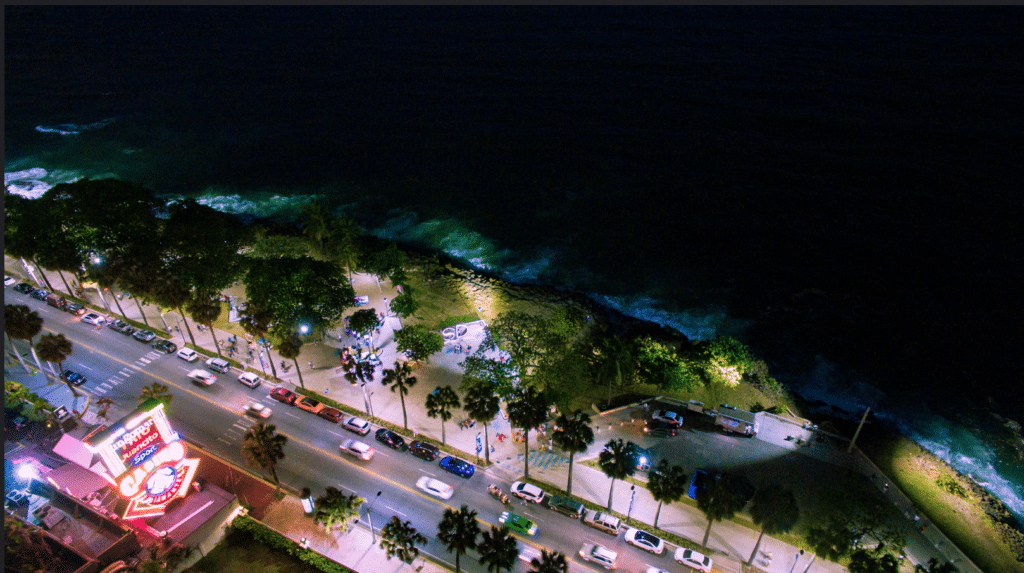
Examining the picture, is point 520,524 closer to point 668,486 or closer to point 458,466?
point 458,466

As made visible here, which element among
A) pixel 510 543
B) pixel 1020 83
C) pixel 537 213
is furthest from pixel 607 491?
pixel 1020 83

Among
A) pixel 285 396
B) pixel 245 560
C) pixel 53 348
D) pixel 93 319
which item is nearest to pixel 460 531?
pixel 245 560

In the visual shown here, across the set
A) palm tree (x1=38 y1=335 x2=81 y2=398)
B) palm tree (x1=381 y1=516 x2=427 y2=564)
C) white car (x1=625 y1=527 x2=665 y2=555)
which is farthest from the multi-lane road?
palm tree (x1=38 y1=335 x2=81 y2=398)

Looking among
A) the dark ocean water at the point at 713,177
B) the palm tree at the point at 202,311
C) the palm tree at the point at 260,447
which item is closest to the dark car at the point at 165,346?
the palm tree at the point at 202,311

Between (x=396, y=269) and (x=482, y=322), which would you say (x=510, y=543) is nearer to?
(x=482, y=322)

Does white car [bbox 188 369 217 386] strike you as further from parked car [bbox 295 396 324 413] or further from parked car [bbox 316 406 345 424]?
parked car [bbox 316 406 345 424]

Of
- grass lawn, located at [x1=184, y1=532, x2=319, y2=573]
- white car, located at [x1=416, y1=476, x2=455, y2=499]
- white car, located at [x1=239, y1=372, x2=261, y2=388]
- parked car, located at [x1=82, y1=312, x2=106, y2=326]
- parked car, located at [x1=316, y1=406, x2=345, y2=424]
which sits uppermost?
parked car, located at [x1=82, y1=312, x2=106, y2=326]

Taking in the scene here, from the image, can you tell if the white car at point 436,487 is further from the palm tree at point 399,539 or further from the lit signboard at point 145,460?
the lit signboard at point 145,460
